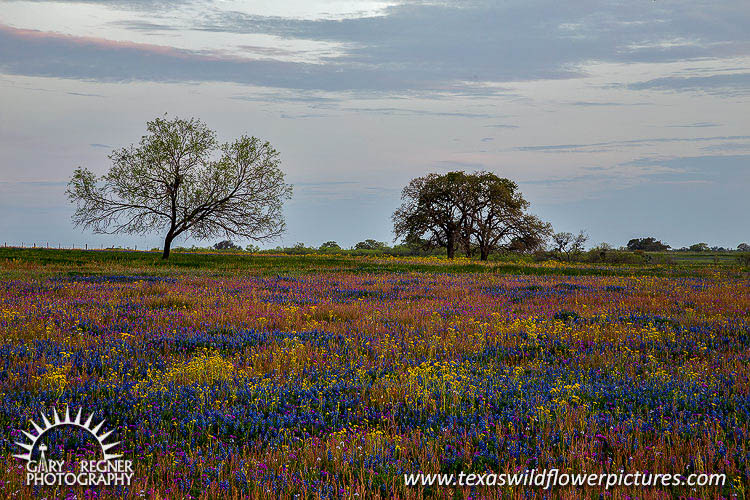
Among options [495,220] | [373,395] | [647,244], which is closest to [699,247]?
[647,244]

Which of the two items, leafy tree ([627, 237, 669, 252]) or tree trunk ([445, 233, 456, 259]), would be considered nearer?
tree trunk ([445, 233, 456, 259])

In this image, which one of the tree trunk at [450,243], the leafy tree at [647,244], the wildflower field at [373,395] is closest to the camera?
the wildflower field at [373,395]

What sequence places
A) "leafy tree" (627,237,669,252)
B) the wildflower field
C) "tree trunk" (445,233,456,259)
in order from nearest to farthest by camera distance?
the wildflower field
"tree trunk" (445,233,456,259)
"leafy tree" (627,237,669,252)

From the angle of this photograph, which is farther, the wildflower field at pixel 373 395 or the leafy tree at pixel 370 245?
the leafy tree at pixel 370 245

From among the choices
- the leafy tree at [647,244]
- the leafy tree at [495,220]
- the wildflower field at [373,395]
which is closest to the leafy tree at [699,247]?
the leafy tree at [647,244]

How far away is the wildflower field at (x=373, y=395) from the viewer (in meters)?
4.07

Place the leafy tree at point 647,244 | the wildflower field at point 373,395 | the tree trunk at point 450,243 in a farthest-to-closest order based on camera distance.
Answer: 1. the leafy tree at point 647,244
2. the tree trunk at point 450,243
3. the wildflower field at point 373,395

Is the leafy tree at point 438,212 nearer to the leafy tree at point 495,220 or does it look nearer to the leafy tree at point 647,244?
the leafy tree at point 495,220

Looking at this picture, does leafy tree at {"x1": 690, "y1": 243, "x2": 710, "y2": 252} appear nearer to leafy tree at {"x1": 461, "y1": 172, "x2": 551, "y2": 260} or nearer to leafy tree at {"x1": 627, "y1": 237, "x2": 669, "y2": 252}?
leafy tree at {"x1": 627, "y1": 237, "x2": 669, "y2": 252}

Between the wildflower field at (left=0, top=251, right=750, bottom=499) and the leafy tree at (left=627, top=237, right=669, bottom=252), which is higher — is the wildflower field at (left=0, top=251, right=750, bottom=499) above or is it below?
below

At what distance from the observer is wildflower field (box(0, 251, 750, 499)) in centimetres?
407

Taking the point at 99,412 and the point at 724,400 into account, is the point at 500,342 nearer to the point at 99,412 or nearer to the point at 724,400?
the point at 724,400

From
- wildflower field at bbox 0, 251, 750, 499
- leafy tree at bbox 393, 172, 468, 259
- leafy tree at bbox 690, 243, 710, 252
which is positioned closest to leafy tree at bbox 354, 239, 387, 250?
leafy tree at bbox 393, 172, 468, 259

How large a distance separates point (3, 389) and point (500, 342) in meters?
7.13
